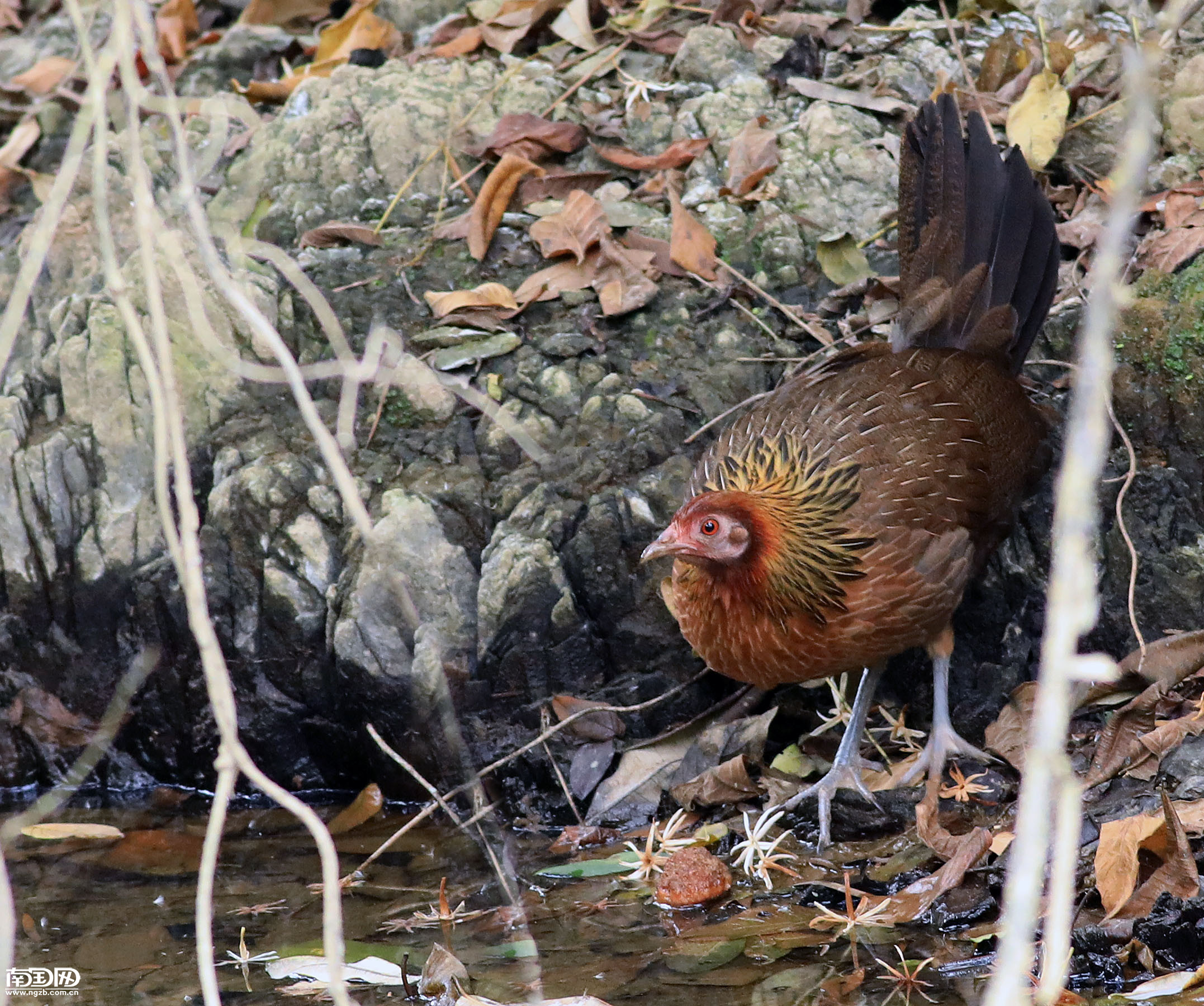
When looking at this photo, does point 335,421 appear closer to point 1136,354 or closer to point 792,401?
point 792,401

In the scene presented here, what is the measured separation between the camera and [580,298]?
183 inches

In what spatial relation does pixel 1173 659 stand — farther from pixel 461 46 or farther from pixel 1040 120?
pixel 461 46

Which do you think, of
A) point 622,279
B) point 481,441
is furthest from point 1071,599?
point 622,279

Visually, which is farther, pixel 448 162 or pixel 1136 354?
pixel 448 162

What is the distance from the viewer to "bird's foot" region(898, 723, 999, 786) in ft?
12.2

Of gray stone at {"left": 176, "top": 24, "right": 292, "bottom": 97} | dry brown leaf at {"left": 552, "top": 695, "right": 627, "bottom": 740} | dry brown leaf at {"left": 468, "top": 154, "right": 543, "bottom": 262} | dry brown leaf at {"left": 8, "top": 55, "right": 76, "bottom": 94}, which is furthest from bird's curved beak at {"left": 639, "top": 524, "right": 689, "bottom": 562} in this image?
dry brown leaf at {"left": 8, "top": 55, "right": 76, "bottom": 94}

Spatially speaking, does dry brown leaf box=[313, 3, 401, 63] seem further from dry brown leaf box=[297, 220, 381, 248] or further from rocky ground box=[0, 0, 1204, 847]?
dry brown leaf box=[297, 220, 381, 248]

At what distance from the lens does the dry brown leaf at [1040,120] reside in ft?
15.4

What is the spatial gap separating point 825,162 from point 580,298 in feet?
3.87

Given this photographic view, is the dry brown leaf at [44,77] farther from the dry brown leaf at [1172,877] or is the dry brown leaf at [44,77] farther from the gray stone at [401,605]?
the dry brown leaf at [1172,877]

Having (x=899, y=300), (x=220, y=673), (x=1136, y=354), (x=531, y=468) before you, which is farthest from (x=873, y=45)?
(x=220, y=673)

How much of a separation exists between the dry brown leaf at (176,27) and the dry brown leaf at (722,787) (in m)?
4.55

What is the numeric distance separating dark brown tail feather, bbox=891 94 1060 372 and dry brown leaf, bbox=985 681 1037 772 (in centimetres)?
106

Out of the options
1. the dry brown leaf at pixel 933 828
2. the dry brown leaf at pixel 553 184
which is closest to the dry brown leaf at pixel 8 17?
the dry brown leaf at pixel 553 184
